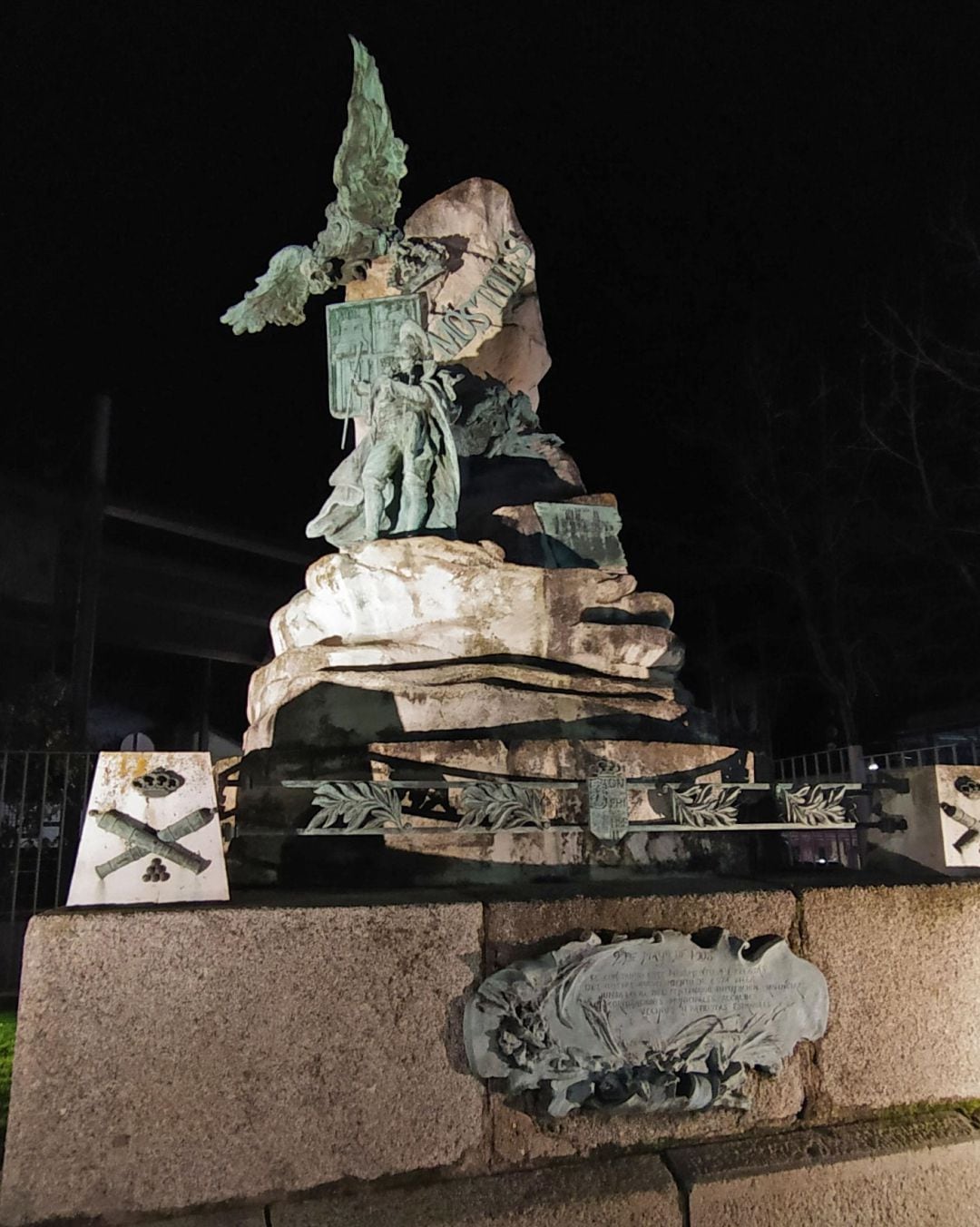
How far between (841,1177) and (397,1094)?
1559mm

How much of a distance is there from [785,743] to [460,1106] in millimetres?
24679

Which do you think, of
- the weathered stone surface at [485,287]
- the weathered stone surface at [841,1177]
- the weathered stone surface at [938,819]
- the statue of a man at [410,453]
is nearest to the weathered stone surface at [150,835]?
the weathered stone surface at [841,1177]

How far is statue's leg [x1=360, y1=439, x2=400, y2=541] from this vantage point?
21.2 ft

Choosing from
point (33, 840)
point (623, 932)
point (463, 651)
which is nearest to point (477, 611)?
point (463, 651)

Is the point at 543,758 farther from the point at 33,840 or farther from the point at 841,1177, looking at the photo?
the point at 33,840

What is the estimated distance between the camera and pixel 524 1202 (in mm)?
2678

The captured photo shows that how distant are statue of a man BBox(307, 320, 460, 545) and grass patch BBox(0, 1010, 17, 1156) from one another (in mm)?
3915

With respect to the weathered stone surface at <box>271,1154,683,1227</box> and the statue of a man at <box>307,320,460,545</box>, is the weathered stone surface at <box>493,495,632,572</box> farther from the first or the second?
the weathered stone surface at <box>271,1154,683,1227</box>

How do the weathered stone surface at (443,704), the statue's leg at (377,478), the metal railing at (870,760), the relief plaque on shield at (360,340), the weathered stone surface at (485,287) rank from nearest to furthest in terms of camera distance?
the weathered stone surface at (443,704)
the statue's leg at (377,478)
the relief plaque on shield at (360,340)
the weathered stone surface at (485,287)
the metal railing at (870,760)

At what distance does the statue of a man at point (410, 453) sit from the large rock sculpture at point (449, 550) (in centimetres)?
2

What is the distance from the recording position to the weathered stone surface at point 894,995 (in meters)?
3.17

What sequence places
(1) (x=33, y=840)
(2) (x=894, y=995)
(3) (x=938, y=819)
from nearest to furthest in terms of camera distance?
(2) (x=894, y=995) → (3) (x=938, y=819) → (1) (x=33, y=840)

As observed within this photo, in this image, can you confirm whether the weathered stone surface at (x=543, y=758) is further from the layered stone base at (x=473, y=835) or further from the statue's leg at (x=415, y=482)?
the statue's leg at (x=415, y=482)

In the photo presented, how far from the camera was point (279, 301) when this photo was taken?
8523mm
